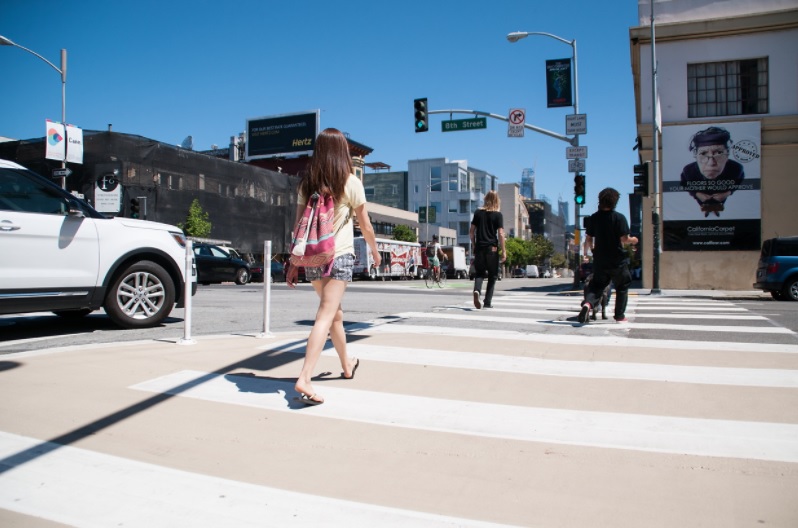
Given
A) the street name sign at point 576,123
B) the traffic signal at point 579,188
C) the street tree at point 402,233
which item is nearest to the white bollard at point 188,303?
the traffic signal at point 579,188

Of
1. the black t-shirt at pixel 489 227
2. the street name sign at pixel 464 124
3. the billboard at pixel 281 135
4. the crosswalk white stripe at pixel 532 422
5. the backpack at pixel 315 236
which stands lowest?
the crosswalk white stripe at pixel 532 422

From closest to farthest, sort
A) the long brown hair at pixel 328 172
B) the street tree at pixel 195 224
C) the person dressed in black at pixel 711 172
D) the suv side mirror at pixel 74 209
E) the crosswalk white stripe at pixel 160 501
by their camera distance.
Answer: the crosswalk white stripe at pixel 160 501 < the long brown hair at pixel 328 172 < the suv side mirror at pixel 74 209 < the person dressed in black at pixel 711 172 < the street tree at pixel 195 224

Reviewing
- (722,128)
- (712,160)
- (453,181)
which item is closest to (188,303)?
(712,160)

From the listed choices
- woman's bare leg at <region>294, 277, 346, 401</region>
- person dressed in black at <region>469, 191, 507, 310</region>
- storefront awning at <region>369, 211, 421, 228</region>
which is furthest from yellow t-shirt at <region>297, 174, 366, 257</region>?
storefront awning at <region>369, 211, 421, 228</region>

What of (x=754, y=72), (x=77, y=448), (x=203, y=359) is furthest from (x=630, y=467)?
(x=754, y=72)

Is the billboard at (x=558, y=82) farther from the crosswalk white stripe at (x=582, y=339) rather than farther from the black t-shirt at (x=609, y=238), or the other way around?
the crosswalk white stripe at (x=582, y=339)

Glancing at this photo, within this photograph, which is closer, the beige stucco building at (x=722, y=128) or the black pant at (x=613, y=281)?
the black pant at (x=613, y=281)

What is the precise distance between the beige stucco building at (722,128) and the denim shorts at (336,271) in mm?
17834

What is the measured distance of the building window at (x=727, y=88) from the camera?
2042 centimetres

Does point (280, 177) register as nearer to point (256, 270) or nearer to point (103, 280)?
point (256, 270)

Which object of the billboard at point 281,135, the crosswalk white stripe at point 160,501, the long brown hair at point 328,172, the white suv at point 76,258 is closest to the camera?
the crosswalk white stripe at point 160,501

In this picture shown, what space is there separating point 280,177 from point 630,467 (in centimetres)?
5546

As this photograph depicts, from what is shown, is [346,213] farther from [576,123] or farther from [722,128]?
[722,128]

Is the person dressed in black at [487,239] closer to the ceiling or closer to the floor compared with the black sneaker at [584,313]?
closer to the ceiling
